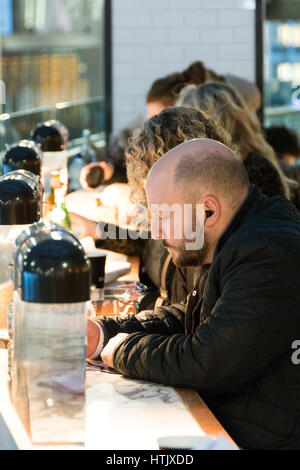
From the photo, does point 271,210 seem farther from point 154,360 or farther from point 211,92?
point 211,92

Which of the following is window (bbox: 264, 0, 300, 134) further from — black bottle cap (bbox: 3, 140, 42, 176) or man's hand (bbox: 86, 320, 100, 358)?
man's hand (bbox: 86, 320, 100, 358)

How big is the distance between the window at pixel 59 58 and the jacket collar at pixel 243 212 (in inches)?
220

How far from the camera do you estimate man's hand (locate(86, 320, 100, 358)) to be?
207 centimetres

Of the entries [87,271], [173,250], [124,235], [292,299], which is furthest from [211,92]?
[87,271]

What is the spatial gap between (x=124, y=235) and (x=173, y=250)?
5.19 ft

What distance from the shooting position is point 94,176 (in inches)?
201

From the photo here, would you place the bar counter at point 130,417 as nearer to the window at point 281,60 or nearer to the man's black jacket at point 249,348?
the man's black jacket at point 249,348

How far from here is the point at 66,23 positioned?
8031 millimetres

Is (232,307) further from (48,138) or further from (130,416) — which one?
(48,138)

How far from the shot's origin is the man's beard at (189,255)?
2002mm

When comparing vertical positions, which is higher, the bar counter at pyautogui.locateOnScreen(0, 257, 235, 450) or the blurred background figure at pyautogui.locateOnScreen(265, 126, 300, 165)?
the blurred background figure at pyautogui.locateOnScreen(265, 126, 300, 165)

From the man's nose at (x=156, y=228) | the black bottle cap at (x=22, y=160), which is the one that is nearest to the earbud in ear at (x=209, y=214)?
the man's nose at (x=156, y=228)

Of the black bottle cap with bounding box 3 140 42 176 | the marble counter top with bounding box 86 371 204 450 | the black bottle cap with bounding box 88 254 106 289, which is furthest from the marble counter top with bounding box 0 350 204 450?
the black bottle cap with bounding box 3 140 42 176

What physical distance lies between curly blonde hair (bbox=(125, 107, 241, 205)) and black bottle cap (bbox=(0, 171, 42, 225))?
0.68 meters
